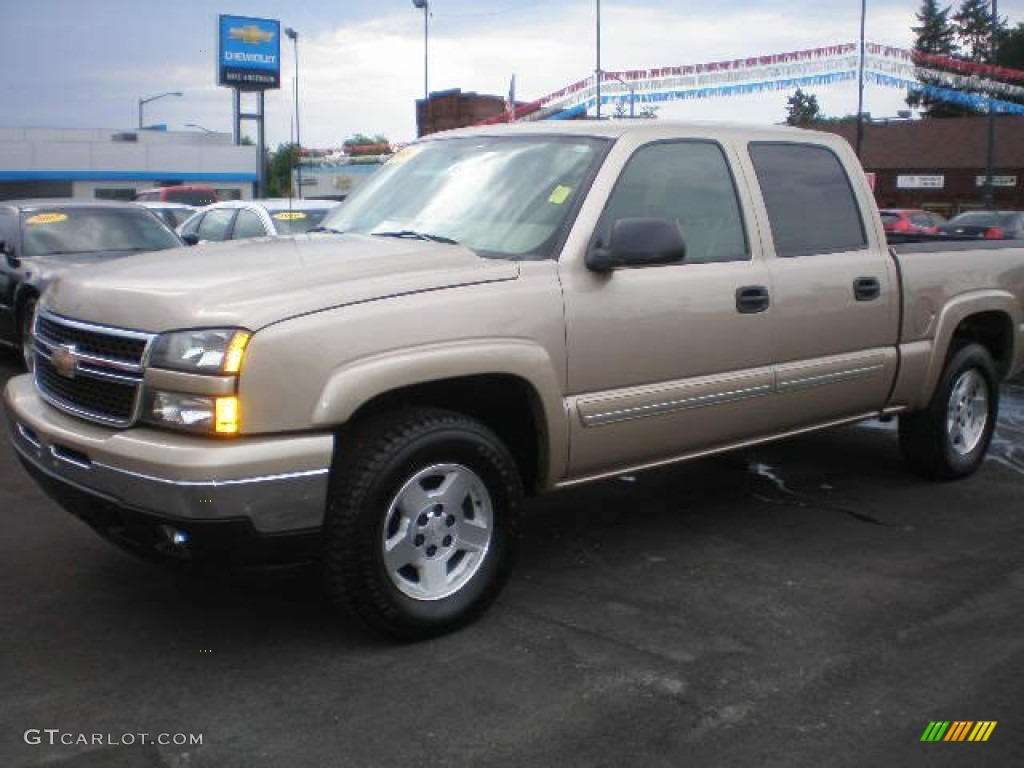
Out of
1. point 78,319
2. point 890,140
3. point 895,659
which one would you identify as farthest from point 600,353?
point 890,140

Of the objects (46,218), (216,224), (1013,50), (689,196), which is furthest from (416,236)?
(1013,50)

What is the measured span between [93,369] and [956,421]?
4.69m

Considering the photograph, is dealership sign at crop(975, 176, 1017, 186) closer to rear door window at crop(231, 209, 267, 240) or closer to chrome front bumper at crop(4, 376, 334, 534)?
rear door window at crop(231, 209, 267, 240)

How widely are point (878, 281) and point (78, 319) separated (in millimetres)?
3688

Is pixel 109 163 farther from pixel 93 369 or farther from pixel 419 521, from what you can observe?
pixel 419 521

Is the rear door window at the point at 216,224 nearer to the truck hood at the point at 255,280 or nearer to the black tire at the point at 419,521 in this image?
the truck hood at the point at 255,280

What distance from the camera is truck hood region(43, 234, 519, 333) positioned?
142 inches

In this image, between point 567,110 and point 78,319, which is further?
point 567,110

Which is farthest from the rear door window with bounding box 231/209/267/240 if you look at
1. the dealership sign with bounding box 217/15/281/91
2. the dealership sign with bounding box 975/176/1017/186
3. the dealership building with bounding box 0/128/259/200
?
the dealership sign with bounding box 217/15/281/91

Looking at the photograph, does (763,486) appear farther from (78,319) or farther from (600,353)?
(78,319)

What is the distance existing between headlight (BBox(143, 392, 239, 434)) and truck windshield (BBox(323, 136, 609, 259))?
1.36 m

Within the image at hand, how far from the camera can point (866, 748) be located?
3.28 metres

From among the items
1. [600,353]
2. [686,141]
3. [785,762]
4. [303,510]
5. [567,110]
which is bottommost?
[785,762]

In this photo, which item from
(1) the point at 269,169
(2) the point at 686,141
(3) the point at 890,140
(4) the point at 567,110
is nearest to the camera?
(2) the point at 686,141
